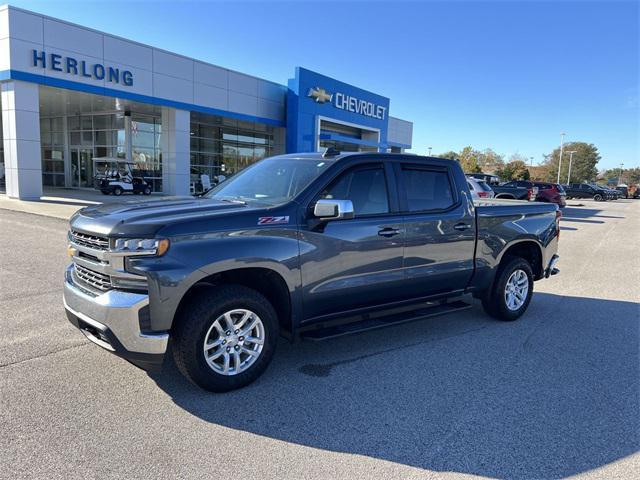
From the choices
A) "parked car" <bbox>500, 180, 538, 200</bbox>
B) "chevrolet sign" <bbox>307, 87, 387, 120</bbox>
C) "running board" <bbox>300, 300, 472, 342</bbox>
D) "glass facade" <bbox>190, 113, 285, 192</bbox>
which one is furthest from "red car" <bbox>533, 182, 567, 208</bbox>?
"running board" <bbox>300, 300, 472, 342</bbox>

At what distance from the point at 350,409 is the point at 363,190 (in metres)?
2.06

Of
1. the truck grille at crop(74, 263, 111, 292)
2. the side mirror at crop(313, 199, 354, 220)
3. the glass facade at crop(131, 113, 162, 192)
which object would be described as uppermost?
the glass facade at crop(131, 113, 162, 192)

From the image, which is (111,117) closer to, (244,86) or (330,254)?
(244,86)

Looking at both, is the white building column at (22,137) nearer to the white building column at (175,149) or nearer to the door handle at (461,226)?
the white building column at (175,149)

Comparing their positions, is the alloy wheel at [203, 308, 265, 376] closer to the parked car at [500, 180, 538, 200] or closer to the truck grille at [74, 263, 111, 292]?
the truck grille at [74, 263, 111, 292]

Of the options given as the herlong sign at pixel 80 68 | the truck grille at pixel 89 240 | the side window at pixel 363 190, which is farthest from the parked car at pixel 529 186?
the truck grille at pixel 89 240

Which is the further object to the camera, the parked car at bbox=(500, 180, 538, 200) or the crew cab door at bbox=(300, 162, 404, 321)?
the parked car at bbox=(500, 180, 538, 200)

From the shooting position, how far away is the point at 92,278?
3744 millimetres

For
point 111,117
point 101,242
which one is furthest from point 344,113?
point 101,242

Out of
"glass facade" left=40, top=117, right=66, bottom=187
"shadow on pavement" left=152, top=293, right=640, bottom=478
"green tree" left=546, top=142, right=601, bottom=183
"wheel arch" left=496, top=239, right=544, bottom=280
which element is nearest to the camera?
"shadow on pavement" left=152, top=293, right=640, bottom=478

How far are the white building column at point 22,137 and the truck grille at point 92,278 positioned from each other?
18187 millimetres

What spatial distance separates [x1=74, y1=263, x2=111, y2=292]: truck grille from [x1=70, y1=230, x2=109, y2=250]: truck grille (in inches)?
7.8

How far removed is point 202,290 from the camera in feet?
12.3

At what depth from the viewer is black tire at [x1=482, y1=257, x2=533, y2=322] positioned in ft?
19.1
